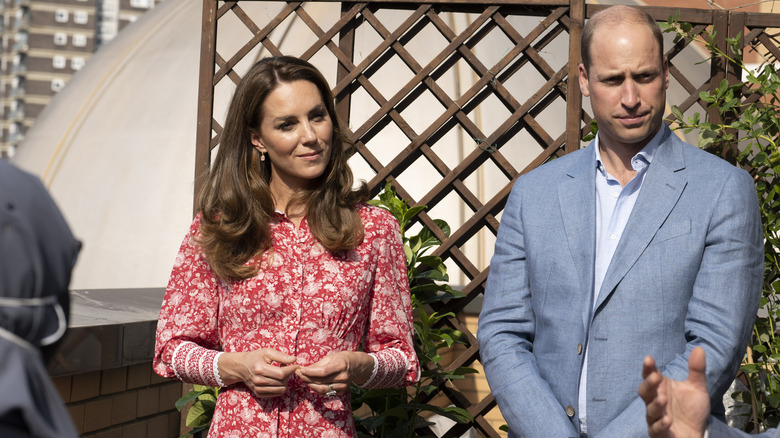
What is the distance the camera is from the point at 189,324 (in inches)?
82.7

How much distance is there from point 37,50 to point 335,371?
62.7 m

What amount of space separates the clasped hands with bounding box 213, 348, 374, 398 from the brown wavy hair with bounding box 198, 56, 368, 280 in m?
0.22

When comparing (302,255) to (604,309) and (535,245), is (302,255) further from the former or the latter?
(604,309)

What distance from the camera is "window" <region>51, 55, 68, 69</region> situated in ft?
193

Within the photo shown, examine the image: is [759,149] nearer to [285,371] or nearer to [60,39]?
[285,371]

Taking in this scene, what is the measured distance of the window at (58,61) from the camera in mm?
58875

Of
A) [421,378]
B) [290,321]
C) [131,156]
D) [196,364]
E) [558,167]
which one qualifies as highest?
[558,167]

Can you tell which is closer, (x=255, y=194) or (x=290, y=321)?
(x=290, y=321)

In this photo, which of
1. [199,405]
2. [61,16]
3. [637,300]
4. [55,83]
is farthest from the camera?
[55,83]

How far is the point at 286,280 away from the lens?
6.82 ft

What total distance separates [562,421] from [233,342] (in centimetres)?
81


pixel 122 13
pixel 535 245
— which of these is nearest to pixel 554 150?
pixel 535 245

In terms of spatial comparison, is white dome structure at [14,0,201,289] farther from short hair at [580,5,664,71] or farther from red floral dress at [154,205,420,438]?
short hair at [580,5,664,71]

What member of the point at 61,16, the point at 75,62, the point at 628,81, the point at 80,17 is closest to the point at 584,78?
the point at 628,81
